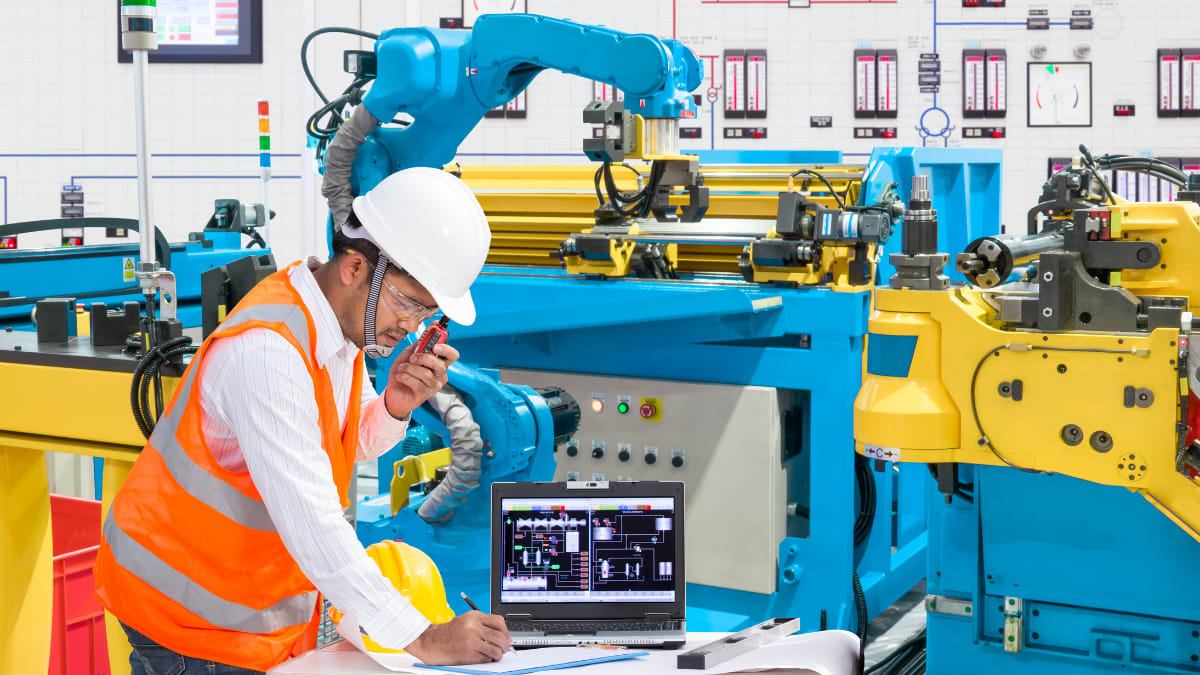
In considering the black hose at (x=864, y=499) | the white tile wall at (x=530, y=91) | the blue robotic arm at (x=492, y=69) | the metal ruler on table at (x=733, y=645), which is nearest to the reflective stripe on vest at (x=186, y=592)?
the metal ruler on table at (x=733, y=645)

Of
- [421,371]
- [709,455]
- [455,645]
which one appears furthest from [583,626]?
[709,455]

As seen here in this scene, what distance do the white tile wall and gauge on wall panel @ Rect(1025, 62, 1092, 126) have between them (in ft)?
0.20

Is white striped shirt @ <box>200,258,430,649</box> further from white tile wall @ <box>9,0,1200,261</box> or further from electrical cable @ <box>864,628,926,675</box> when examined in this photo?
white tile wall @ <box>9,0,1200,261</box>

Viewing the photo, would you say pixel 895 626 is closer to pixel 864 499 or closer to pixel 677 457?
pixel 864 499

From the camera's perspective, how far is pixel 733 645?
6.88 ft

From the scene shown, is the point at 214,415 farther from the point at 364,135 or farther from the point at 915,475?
the point at 915,475

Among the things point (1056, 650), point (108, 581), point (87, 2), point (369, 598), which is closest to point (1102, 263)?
point (1056, 650)

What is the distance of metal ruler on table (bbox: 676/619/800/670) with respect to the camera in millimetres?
2035

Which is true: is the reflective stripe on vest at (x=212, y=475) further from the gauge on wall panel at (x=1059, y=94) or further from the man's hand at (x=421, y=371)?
the gauge on wall panel at (x=1059, y=94)

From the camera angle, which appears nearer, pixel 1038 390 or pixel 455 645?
pixel 455 645

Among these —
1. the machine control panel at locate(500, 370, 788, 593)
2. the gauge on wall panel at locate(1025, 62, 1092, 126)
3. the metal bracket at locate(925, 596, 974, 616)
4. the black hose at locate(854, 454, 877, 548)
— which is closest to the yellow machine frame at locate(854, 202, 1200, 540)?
the metal bracket at locate(925, 596, 974, 616)

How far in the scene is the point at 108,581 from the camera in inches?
85.5

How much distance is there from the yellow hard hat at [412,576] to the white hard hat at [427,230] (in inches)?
20.8

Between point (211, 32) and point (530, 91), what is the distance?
2415 mm
